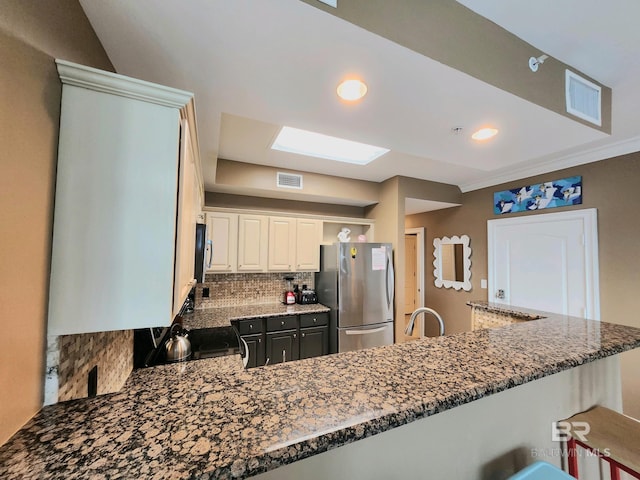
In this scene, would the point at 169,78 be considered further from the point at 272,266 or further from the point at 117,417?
the point at 272,266

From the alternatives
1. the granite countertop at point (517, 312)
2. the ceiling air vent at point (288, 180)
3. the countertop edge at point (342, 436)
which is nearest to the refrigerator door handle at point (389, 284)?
the granite countertop at point (517, 312)

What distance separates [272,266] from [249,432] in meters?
2.65

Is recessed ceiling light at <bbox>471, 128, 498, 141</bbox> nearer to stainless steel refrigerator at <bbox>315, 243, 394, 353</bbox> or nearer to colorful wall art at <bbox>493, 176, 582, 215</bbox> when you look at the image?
stainless steel refrigerator at <bbox>315, 243, 394, 353</bbox>

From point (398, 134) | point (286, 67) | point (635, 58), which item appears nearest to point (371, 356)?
point (286, 67)

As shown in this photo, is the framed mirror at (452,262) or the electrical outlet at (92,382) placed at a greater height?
the framed mirror at (452,262)

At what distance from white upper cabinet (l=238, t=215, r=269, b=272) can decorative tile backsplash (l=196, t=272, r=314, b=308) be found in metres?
0.27

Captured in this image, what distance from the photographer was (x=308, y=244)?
3.33 m

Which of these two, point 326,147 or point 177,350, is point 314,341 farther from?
point 326,147

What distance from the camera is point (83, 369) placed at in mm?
850

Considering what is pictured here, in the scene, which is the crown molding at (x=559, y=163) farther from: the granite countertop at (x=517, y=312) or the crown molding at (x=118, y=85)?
the crown molding at (x=118, y=85)

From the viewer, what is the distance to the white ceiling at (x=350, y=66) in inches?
34.0

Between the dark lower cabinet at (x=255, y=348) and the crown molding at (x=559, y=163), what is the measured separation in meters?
3.55

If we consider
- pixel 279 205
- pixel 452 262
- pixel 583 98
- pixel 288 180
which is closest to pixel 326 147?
pixel 288 180

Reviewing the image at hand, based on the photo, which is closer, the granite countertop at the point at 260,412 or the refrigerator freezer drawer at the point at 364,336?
the granite countertop at the point at 260,412
